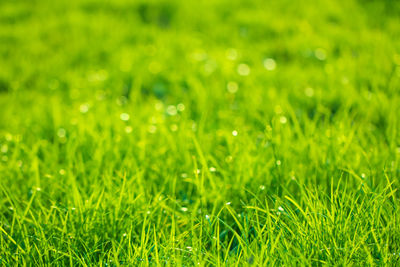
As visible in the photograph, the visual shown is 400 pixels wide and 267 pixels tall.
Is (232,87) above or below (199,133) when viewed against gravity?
above

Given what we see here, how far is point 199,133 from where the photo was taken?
8.24ft

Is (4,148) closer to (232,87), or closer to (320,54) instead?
(232,87)

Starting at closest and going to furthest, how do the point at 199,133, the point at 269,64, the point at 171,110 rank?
the point at 199,133 → the point at 171,110 → the point at 269,64

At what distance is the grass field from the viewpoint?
156 centimetres

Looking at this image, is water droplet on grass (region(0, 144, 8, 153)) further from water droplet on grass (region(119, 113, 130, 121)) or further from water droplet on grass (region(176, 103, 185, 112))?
water droplet on grass (region(176, 103, 185, 112))

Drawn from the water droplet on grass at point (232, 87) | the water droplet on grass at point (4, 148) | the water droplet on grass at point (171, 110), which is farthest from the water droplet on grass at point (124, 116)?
the water droplet on grass at point (232, 87)

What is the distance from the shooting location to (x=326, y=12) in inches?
201

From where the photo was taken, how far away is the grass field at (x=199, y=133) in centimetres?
156

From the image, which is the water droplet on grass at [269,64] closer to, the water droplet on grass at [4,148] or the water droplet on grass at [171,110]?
the water droplet on grass at [171,110]

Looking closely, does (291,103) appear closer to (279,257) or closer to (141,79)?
(141,79)

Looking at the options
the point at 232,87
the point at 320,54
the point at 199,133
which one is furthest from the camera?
the point at 320,54

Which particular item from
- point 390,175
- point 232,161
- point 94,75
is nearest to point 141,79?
point 94,75

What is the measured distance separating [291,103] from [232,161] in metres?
1.22

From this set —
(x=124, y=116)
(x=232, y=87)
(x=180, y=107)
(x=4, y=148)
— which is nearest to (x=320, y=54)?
(x=232, y=87)
